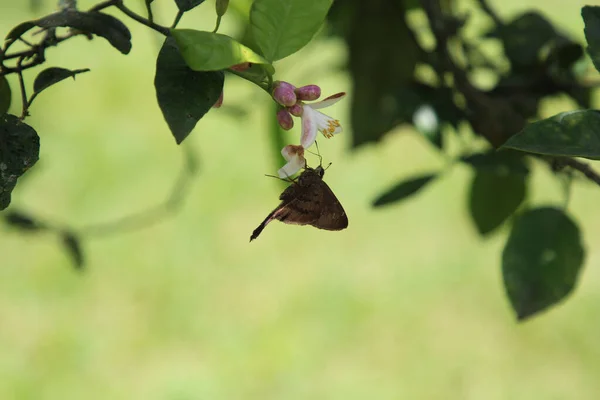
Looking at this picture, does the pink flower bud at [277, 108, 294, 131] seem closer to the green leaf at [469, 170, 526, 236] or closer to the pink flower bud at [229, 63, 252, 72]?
the pink flower bud at [229, 63, 252, 72]

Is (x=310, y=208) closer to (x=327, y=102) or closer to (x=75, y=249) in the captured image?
(x=327, y=102)

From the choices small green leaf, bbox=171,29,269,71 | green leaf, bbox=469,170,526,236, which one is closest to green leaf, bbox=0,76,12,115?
small green leaf, bbox=171,29,269,71

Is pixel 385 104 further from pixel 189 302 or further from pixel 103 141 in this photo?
pixel 103 141

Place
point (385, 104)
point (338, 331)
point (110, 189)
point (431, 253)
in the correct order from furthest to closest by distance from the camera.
A: point (110, 189), point (431, 253), point (338, 331), point (385, 104)

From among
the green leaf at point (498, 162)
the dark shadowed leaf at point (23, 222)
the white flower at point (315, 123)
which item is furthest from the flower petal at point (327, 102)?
the dark shadowed leaf at point (23, 222)

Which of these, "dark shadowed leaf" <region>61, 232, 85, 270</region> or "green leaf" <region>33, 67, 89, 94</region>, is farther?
"dark shadowed leaf" <region>61, 232, 85, 270</region>

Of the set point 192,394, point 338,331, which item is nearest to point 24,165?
point 192,394

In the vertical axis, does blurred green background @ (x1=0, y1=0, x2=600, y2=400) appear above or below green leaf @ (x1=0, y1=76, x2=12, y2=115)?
below

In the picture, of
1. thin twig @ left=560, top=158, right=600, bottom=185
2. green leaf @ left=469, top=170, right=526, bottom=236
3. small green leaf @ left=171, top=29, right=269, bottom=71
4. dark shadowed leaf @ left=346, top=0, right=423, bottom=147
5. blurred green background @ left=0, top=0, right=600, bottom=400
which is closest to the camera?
small green leaf @ left=171, top=29, right=269, bottom=71
